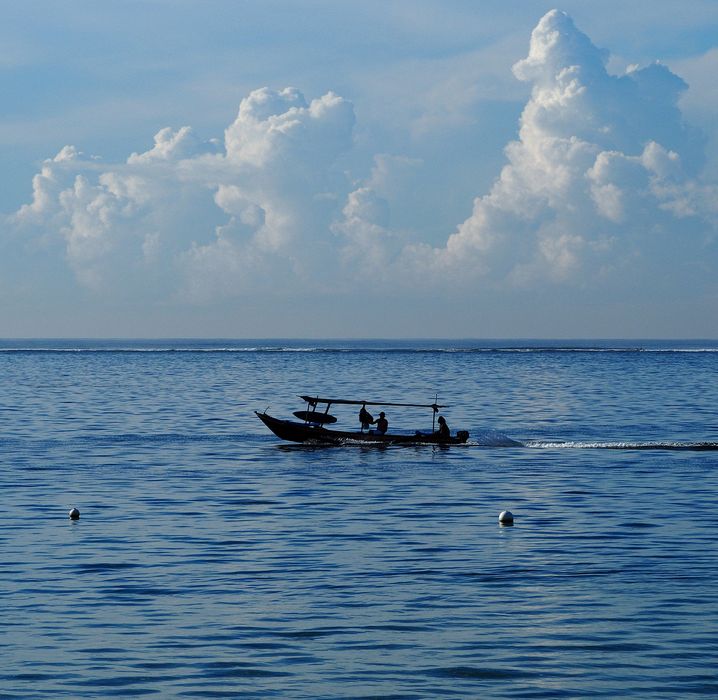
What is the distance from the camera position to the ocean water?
963 inches

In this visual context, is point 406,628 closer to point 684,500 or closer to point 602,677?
point 602,677

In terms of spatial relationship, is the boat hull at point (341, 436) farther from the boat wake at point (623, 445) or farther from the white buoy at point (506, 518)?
the white buoy at point (506, 518)

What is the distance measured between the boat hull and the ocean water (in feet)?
2.43

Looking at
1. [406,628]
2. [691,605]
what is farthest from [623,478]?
[406,628]

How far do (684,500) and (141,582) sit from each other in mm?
24184

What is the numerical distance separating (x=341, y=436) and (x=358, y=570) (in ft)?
125

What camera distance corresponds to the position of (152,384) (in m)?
161

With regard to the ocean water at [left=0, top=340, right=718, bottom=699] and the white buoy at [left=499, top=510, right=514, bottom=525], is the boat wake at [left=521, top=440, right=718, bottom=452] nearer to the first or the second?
the ocean water at [left=0, top=340, right=718, bottom=699]

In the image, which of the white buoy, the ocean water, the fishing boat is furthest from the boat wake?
the white buoy

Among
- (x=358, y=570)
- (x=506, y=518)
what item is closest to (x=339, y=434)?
(x=506, y=518)

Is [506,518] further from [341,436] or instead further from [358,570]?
[341,436]

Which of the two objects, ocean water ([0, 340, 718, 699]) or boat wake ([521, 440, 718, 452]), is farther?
boat wake ([521, 440, 718, 452])

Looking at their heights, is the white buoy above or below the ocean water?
above

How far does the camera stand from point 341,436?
71.7 meters
